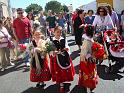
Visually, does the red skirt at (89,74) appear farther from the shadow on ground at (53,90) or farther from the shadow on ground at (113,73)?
the shadow on ground at (113,73)

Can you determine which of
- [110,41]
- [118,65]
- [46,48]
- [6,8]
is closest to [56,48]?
[46,48]

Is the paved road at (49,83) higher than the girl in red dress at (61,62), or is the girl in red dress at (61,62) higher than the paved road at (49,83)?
the girl in red dress at (61,62)

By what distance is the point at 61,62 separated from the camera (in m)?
7.86

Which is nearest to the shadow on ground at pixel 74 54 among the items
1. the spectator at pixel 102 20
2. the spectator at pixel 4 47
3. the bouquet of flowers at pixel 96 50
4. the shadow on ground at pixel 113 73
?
the shadow on ground at pixel 113 73

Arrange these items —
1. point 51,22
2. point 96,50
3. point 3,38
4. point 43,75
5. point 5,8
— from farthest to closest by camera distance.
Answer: point 5,8 → point 51,22 → point 3,38 → point 43,75 → point 96,50

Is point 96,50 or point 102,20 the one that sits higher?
point 102,20

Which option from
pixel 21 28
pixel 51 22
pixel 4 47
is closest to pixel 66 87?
pixel 21 28

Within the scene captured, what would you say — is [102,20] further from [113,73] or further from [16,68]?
[16,68]

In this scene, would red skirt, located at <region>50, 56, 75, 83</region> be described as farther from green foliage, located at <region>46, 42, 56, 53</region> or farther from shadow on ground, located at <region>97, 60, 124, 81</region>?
shadow on ground, located at <region>97, 60, 124, 81</region>

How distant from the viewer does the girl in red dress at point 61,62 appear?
7.87 meters

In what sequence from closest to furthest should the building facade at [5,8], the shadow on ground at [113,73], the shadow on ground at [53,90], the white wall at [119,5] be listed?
1. the shadow on ground at [53,90]
2. the shadow on ground at [113,73]
3. the white wall at [119,5]
4. the building facade at [5,8]

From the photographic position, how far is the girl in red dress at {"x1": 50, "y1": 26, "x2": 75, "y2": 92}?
787 centimetres

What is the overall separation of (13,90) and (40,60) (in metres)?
1.20

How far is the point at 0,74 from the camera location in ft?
35.7
